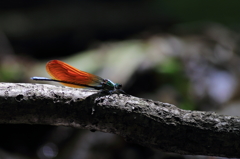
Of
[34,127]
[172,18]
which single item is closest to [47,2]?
[172,18]

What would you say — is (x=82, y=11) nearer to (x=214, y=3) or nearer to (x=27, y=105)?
(x=214, y=3)

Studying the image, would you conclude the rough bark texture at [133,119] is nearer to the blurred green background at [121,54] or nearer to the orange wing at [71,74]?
the orange wing at [71,74]

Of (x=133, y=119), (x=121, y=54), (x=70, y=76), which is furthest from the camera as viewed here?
(x=121, y=54)

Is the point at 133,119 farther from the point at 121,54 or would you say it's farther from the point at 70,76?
the point at 121,54

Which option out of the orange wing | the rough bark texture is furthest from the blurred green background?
the rough bark texture

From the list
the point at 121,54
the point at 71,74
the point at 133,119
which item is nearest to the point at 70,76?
the point at 71,74

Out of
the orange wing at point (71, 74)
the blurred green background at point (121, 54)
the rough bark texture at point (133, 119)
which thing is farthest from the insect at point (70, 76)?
the blurred green background at point (121, 54)
